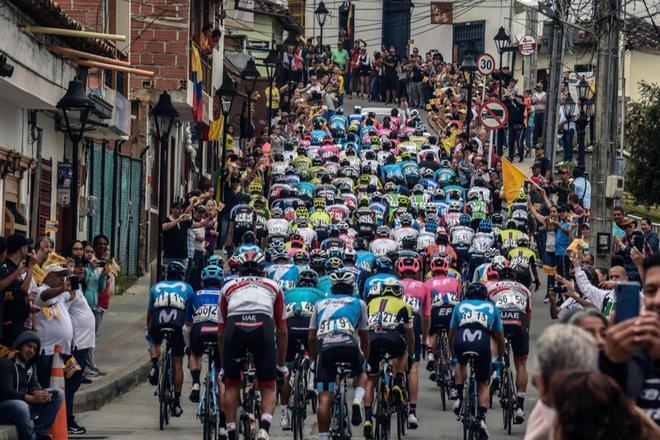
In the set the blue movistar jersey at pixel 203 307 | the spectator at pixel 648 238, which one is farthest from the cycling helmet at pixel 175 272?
the spectator at pixel 648 238

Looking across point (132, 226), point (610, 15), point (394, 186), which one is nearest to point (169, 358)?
point (610, 15)

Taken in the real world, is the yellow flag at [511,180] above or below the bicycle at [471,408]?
above

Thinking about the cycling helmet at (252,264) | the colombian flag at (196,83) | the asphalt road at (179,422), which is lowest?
the asphalt road at (179,422)

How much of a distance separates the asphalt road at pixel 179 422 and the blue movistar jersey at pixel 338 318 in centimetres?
226

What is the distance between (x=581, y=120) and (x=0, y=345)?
29.0m

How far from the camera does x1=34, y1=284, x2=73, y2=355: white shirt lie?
17.5m

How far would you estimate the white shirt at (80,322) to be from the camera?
63.0ft

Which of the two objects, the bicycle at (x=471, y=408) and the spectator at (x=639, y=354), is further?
the bicycle at (x=471, y=408)

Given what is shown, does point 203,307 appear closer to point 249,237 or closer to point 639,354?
point 249,237

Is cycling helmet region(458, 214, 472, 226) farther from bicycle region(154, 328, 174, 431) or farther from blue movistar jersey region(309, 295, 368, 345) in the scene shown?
blue movistar jersey region(309, 295, 368, 345)

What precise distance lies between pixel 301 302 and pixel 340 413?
282 centimetres

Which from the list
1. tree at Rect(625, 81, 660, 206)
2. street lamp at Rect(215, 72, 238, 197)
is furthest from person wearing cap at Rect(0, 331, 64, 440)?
tree at Rect(625, 81, 660, 206)

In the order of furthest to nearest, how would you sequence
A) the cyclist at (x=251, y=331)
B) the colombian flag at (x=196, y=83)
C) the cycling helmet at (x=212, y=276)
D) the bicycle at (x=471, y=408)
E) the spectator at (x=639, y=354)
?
the colombian flag at (x=196, y=83)
the cycling helmet at (x=212, y=276)
the bicycle at (x=471, y=408)
the cyclist at (x=251, y=331)
the spectator at (x=639, y=354)

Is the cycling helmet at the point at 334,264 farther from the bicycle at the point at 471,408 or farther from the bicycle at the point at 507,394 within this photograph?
the bicycle at the point at 471,408
